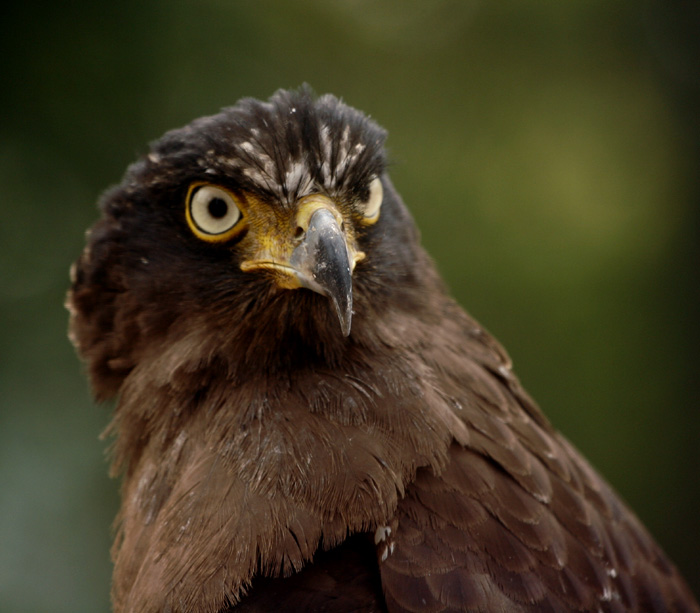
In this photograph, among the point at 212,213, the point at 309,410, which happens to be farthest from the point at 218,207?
the point at 309,410

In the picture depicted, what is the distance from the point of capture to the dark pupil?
258 cm

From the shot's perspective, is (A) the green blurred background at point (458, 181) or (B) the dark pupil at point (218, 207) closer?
(B) the dark pupil at point (218, 207)

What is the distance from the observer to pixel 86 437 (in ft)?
20.9

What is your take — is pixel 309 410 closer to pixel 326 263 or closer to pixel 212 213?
pixel 326 263

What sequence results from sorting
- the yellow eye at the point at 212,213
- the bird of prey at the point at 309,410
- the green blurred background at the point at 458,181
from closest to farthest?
the bird of prey at the point at 309,410 < the yellow eye at the point at 212,213 < the green blurred background at the point at 458,181

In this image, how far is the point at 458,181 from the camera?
→ 7.63m

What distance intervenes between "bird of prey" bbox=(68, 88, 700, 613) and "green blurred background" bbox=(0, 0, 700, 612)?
3.43 meters

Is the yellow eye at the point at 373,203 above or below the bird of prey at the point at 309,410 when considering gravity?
above

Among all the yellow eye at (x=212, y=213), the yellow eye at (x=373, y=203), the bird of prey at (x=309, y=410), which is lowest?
the bird of prey at (x=309, y=410)

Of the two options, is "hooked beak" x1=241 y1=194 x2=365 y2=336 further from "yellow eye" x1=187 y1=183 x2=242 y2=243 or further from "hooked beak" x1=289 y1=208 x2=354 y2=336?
"yellow eye" x1=187 y1=183 x2=242 y2=243

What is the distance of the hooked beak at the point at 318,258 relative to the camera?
2244 millimetres

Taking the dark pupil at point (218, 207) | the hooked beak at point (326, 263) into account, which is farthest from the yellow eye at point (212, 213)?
the hooked beak at point (326, 263)

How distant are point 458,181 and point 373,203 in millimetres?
5047

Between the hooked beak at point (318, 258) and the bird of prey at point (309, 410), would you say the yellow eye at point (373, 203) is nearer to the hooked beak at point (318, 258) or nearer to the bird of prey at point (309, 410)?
the bird of prey at point (309, 410)
